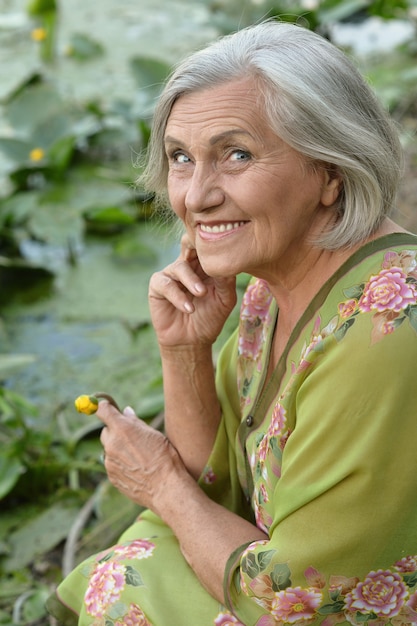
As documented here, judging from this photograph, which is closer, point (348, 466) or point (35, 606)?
point (348, 466)

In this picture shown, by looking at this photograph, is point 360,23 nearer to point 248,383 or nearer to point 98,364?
point 98,364

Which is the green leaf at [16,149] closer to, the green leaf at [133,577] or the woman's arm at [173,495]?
the woman's arm at [173,495]

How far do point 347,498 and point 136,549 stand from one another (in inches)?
21.5

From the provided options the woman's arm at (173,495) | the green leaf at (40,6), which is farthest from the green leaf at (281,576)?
the green leaf at (40,6)

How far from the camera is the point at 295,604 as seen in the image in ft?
4.53

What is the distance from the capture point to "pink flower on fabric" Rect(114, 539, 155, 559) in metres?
1.70

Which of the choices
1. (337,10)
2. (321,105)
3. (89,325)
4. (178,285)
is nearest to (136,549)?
(178,285)

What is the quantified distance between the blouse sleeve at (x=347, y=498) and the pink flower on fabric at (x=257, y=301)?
36 cm

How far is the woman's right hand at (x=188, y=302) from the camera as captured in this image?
176 centimetres

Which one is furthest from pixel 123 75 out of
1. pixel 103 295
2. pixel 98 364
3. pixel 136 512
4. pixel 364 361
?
pixel 364 361

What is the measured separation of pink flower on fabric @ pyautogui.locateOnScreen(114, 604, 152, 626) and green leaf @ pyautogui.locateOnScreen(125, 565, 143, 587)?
5cm

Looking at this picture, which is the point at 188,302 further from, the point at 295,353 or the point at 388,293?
the point at 388,293

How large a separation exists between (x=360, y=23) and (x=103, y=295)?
2918mm

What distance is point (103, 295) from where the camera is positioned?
3605mm
